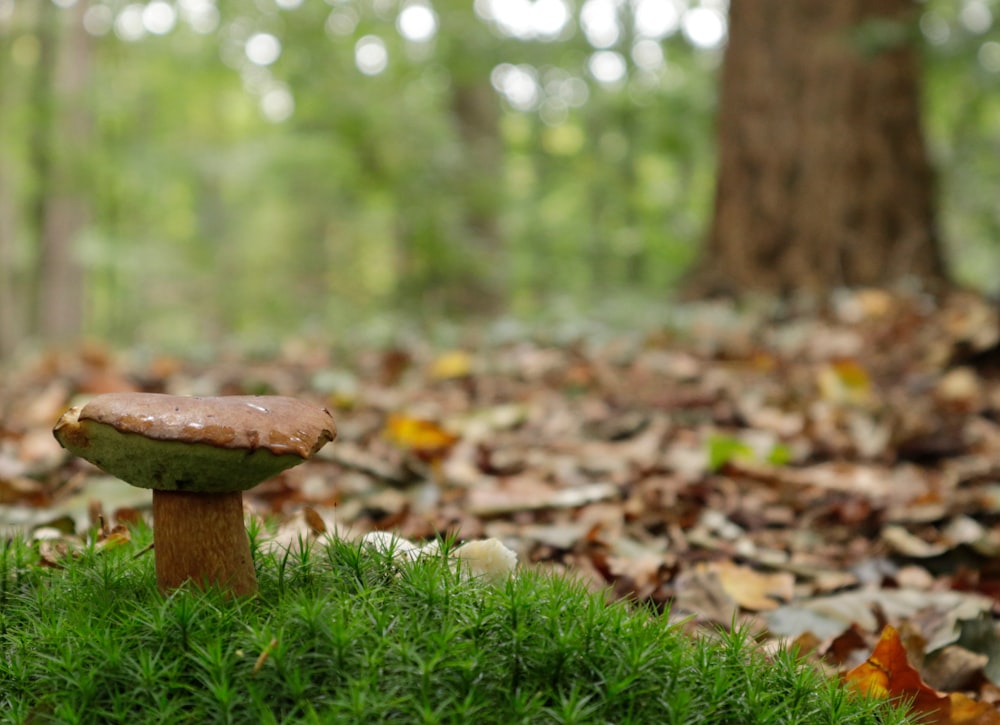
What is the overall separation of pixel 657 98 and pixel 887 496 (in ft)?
22.9

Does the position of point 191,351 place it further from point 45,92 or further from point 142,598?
point 142,598

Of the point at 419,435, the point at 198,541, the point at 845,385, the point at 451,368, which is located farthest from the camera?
the point at 451,368

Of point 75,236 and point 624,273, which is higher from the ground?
point 75,236

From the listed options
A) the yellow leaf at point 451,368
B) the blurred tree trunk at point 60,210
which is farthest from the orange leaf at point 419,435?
the blurred tree trunk at point 60,210

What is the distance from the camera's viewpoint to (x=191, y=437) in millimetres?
1492

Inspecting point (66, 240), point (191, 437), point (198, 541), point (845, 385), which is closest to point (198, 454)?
point (191, 437)

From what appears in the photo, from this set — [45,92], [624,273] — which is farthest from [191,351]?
[624,273]

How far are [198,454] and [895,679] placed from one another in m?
1.54

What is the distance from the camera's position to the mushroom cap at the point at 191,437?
151cm

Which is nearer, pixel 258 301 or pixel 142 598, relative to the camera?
pixel 142 598

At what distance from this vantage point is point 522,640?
5.30 feet

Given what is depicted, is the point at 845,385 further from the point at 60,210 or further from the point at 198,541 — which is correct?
the point at 60,210

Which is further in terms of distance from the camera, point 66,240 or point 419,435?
point 66,240

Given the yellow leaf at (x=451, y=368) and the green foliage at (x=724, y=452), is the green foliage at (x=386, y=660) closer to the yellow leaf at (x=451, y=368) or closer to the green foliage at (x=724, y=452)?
the green foliage at (x=724, y=452)
